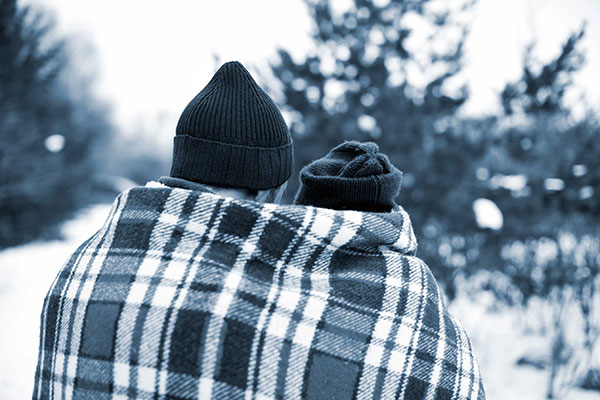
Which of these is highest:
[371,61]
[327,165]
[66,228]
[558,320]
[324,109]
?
[371,61]

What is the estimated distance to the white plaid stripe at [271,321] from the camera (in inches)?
43.4

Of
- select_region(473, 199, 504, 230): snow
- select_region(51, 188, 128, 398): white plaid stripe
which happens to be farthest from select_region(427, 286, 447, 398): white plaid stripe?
select_region(473, 199, 504, 230): snow

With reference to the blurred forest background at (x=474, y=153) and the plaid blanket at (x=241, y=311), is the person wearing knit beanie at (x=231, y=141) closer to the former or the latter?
the plaid blanket at (x=241, y=311)

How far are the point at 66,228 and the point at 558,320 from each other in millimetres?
13950

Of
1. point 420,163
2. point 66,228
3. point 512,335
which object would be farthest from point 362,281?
point 66,228

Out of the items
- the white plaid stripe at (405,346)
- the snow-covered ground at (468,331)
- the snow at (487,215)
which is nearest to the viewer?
the white plaid stripe at (405,346)

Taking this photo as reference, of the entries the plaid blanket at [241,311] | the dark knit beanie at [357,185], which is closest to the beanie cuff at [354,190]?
the dark knit beanie at [357,185]

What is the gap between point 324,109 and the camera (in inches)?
233

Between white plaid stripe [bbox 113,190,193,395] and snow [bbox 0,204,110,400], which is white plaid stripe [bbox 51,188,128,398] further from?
snow [bbox 0,204,110,400]

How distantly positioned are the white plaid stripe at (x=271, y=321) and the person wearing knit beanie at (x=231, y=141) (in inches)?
10.5

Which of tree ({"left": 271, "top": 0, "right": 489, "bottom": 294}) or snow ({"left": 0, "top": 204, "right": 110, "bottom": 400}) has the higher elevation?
tree ({"left": 271, "top": 0, "right": 489, "bottom": 294})

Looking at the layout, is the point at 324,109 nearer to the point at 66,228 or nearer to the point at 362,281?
the point at 362,281

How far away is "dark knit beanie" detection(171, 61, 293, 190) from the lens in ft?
4.46

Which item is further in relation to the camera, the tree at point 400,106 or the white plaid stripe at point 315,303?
the tree at point 400,106
